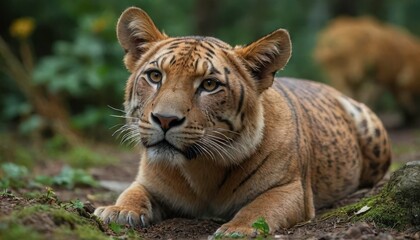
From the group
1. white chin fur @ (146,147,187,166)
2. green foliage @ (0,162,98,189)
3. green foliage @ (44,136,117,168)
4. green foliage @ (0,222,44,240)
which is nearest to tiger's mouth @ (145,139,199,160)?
white chin fur @ (146,147,187,166)

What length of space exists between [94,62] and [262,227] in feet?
29.8

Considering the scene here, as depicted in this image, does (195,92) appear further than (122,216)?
No

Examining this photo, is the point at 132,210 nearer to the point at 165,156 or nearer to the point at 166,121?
the point at 165,156

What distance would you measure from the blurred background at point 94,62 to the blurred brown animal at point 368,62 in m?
0.02

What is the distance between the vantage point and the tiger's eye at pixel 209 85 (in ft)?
18.6

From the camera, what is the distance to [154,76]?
5.80 meters

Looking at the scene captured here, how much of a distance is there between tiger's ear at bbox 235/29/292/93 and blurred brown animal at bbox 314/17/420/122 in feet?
36.2

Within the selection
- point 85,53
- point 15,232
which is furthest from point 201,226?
point 85,53

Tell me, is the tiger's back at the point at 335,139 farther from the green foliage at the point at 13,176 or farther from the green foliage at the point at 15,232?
the green foliage at the point at 15,232

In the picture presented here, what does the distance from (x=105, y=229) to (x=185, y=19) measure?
12.7m

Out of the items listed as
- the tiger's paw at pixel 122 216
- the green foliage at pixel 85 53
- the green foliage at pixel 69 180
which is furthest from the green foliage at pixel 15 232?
the green foliage at pixel 85 53

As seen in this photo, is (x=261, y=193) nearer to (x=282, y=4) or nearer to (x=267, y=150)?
(x=267, y=150)

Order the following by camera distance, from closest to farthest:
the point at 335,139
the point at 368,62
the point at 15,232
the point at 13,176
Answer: the point at 15,232 < the point at 335,139 < the point at 13,176 < the point at 368,62

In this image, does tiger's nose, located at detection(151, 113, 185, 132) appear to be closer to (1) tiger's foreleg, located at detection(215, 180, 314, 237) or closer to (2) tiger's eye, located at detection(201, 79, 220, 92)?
(2) tiger's eye, located at detection(201, 79, 220, 92)
